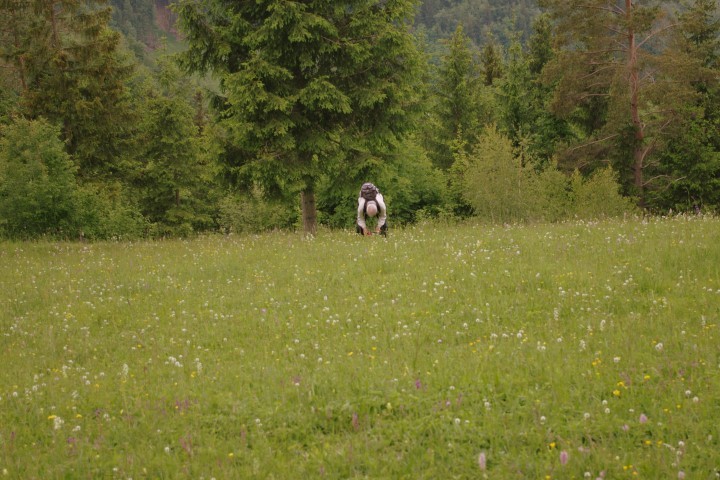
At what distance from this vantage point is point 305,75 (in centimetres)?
1858

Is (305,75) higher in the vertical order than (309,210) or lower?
higher

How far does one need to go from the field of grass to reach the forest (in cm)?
781

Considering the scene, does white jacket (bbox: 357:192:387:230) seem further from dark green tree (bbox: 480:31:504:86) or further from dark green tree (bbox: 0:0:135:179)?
dark green tree (bbox: 480:31:504:86)

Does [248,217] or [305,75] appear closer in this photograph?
[305,75]

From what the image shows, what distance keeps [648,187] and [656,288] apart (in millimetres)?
35105

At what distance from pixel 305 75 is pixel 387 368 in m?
14.0

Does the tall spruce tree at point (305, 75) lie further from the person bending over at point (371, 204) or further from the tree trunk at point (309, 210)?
the person bending over at point (371, 204)

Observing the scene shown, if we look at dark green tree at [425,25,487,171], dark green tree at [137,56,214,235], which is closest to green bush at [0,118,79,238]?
dark green tree at [137,56,214,235]

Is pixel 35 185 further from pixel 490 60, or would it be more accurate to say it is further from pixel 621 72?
pixel 490 60

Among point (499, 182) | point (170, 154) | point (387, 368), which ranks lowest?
point (387, 368)

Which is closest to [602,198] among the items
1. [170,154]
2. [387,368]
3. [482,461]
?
[387,368]

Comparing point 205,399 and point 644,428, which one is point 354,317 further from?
point 644,428

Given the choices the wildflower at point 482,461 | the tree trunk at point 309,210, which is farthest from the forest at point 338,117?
the wildflower at point 482,461

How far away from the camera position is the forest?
1795 centimetres
